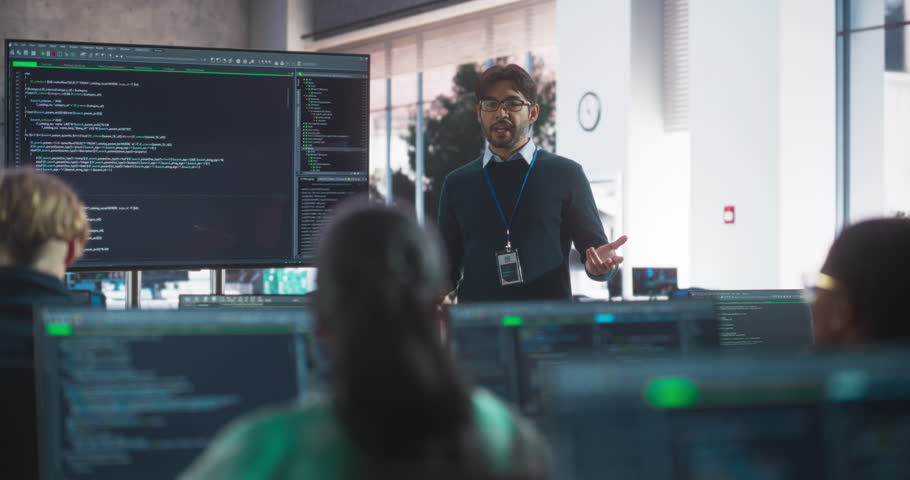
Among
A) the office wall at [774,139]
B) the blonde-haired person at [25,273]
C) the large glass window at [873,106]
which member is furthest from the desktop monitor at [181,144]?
the large glass window at [873,106]

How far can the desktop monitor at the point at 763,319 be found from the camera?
2.11 m

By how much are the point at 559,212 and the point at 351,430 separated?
5.69ft

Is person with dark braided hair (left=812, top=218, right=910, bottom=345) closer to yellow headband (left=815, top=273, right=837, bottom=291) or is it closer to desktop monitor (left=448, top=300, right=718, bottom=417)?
yellow headband (left=815, top=273, right=837, bottom=291)

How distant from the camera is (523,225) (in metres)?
2.45

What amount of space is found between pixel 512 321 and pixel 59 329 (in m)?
0.61

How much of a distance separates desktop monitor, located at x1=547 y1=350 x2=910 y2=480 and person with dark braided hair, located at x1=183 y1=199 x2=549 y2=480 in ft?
0.34

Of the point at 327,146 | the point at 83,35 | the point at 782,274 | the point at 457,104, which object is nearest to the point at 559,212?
the point at 327,146

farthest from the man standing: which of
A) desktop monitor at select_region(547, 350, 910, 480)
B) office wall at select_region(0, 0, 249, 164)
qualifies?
office wall at select_region(0, 0, 249, 164)

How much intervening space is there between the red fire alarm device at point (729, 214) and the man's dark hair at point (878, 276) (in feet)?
18.9

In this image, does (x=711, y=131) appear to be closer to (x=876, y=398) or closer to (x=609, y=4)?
(x=609, y=4)

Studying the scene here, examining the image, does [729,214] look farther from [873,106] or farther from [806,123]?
[873,106]

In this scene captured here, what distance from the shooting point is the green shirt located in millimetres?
804

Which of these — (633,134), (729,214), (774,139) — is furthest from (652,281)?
(633,134)

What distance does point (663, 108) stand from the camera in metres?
7.76
